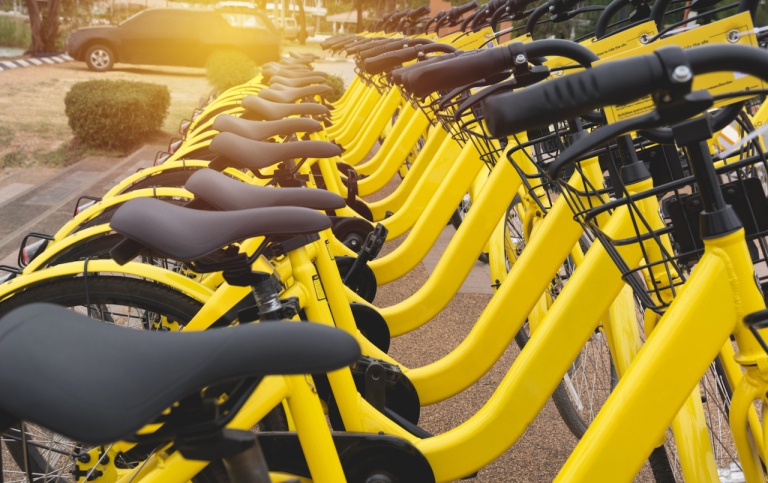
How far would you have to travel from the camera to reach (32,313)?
0.98 m

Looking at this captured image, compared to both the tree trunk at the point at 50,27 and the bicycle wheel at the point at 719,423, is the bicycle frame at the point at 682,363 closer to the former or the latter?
the bicycle wheel at the point at 719,423

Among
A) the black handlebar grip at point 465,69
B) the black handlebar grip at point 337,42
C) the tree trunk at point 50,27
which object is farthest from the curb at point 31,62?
the black handlebar grip at point 465,69

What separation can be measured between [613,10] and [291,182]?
128 cm

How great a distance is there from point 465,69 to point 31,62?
67.5 ft

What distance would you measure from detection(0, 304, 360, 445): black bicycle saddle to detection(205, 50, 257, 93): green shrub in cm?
1007

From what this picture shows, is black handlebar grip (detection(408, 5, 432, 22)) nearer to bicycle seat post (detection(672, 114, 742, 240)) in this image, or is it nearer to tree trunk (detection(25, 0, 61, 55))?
bicycle seat post (detection(672, 114, 742, 240))

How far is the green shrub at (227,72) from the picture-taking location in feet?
35.6

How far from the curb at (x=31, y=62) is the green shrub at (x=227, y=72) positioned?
8.54m

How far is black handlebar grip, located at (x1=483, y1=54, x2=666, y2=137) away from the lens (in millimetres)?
982

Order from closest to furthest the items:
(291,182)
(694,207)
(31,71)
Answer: (694,207) < (291,182) < (31,71)

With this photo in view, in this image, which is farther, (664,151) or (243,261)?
(664,151)

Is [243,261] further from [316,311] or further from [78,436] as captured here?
[78,436]

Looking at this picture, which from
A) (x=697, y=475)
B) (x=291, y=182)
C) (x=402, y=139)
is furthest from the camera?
(x=402, y=139)

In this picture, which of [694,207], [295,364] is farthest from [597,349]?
[295,364]
